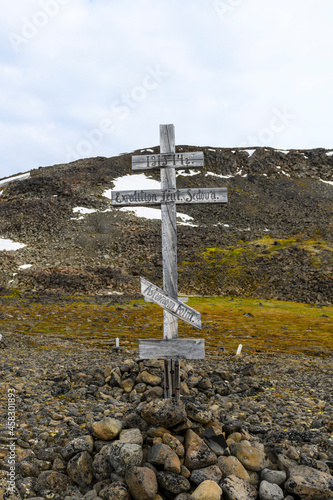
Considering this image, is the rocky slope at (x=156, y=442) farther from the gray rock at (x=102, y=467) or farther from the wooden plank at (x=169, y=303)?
the wooden plank at (x=169, y=303)

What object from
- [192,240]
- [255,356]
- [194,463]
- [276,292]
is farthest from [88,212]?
[194,463]

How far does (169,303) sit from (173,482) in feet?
10.5

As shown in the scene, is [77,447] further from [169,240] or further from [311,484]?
[169,240]

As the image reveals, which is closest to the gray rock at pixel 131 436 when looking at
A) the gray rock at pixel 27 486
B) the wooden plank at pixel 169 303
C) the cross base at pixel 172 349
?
the gray rock at pixel 27 486

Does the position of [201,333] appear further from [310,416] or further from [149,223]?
[149,223]

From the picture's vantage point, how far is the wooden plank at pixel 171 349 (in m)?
7.56

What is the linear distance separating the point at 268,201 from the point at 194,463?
87935mm

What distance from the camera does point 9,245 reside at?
60875mm

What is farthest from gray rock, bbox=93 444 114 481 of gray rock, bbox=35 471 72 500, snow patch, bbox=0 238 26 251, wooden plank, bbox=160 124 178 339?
snow patch, bbox=0 238 26 251

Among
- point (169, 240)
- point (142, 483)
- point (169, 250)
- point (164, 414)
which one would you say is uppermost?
point (169, 240)

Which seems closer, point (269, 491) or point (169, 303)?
point (269, 491)

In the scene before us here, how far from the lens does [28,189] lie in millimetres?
79750

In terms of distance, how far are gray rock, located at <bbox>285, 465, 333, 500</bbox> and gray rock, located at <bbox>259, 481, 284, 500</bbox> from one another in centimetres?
15

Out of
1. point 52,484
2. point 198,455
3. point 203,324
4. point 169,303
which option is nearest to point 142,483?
point 198,455
